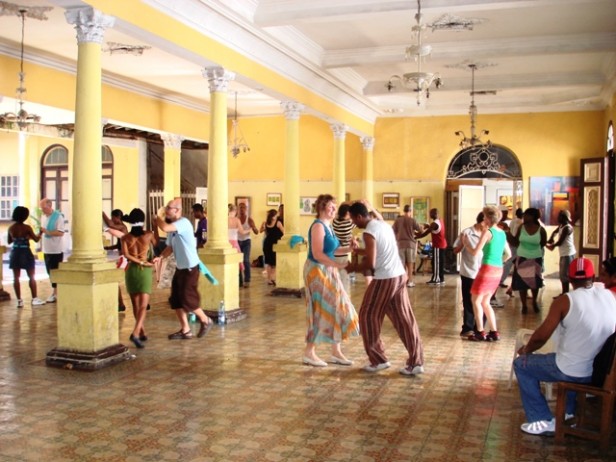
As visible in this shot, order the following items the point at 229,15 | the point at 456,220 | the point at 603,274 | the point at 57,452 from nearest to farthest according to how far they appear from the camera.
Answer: the point at 57,452 → the point at 603,274 → the point at 229,15 → the point at 456,220

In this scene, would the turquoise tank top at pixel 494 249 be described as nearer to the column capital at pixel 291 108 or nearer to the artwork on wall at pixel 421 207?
the column capital at pixel 291 108

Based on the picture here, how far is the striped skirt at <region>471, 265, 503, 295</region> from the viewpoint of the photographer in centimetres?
708

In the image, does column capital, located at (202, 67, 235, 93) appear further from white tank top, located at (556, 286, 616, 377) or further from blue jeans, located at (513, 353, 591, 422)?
white tank top, located at (556, 286, 616, 377)

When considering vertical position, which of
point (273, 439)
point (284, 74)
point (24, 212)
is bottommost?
point (273, 439)

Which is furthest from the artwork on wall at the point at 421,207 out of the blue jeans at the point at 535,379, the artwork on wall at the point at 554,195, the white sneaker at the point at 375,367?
the blue jeans at the point at 535,379

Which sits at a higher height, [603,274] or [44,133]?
[44,133]

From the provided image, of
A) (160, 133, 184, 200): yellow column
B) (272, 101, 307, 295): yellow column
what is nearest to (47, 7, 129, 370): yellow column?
(272, 101, 307, 295): yellow column

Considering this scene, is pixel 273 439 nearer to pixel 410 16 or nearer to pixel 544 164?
pixel 410 16

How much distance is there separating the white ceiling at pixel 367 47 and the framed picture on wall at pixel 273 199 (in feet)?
9.15

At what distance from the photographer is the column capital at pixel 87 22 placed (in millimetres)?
5992

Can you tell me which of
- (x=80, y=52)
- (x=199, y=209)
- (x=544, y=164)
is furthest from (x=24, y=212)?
(x=544, y=164)

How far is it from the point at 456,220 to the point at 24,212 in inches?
389

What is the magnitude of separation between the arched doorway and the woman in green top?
524 cm

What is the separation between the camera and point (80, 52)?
20.0 feet
